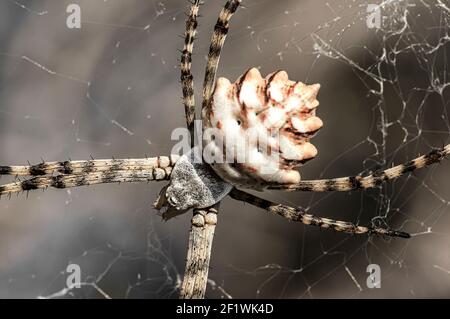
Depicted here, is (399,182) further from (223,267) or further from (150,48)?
(150,48)

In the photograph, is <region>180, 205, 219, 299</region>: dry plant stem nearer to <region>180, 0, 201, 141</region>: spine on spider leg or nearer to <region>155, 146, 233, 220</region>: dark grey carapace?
<region>155, 146, 233, 220</region>: dark grey carapace

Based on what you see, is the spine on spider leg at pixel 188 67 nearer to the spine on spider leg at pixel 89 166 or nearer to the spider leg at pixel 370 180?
the spine on spider leg at pixel 89 166

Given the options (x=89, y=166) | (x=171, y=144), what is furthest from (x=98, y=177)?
(x=171, y=144)

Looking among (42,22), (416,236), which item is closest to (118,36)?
(42,22)

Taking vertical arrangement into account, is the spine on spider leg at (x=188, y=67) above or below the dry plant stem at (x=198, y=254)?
above

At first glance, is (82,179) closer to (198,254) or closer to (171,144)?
(198,254)

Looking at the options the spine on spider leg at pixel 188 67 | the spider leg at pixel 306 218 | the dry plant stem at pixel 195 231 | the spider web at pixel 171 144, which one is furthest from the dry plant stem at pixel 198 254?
the spider web at pixel 171 144
